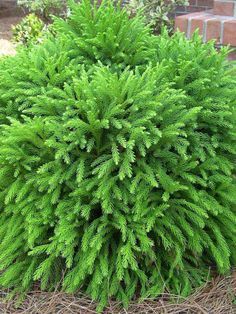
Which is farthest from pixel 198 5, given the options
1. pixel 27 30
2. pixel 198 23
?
pixel 27 30

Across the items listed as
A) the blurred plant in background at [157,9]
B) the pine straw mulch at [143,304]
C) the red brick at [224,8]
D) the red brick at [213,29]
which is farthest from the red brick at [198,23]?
the pine straw mulch at [143,304]

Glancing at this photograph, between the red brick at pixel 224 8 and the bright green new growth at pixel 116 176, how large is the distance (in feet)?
7.09

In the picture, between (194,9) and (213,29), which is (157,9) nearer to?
(194,9)

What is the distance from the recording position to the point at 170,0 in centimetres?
573

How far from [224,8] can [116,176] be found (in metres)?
2.91

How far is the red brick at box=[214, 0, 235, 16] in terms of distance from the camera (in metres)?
4.38

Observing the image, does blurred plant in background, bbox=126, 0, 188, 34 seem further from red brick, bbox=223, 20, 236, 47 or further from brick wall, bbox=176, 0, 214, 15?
red brick, bbox=223, 20, 236, 47

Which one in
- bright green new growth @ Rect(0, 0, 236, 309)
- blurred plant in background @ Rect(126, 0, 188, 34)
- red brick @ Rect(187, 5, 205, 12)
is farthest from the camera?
red brick @ Rect(187, 5, 205, 12)

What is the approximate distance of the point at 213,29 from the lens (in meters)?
4.29

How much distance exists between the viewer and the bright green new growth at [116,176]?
7.00 ft

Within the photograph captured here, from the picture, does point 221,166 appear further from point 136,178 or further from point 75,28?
point 75,28

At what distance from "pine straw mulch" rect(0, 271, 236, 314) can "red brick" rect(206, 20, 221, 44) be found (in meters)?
2.58

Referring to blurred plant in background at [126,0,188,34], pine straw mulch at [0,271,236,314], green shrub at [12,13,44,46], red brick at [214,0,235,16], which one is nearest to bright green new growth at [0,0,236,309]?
pine straw mulch at [0,271,236,314]

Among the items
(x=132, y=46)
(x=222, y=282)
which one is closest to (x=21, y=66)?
(x=132, y=46)
